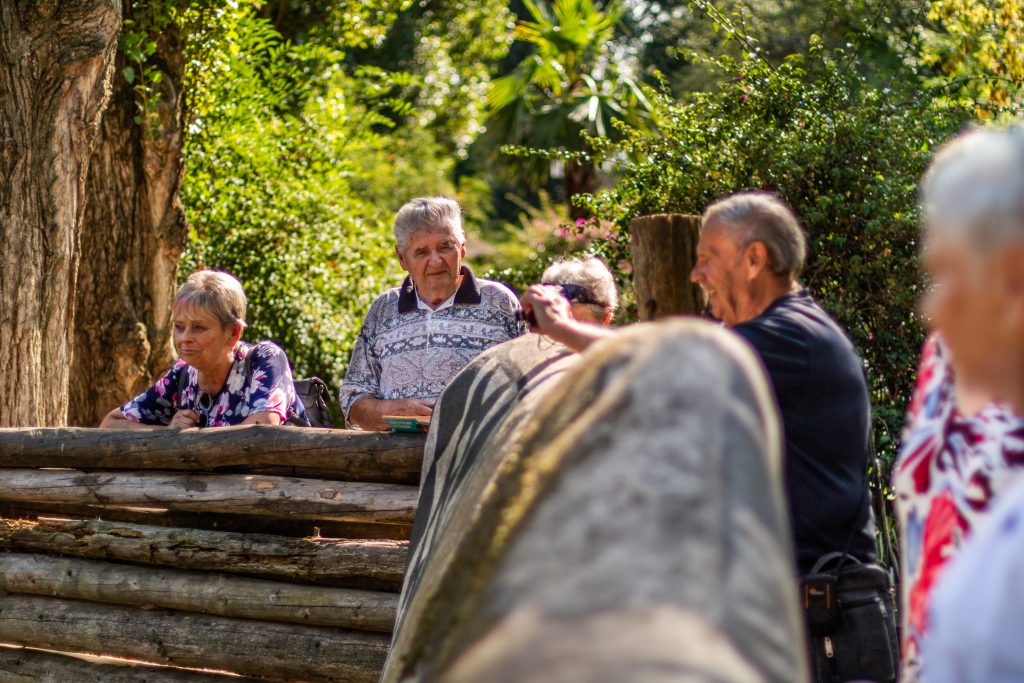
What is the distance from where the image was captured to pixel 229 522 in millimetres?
4762

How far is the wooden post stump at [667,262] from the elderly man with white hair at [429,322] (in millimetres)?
1033

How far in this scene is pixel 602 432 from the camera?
148 centimetres

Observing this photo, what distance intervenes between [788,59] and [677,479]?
5.70 metres

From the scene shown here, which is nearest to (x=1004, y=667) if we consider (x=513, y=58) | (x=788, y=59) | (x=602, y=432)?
(x=602, y=432)

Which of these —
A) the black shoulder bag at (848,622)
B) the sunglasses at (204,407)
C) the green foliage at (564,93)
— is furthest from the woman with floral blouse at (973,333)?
the green foliage at (564,93)

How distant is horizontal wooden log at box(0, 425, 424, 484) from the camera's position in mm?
4270

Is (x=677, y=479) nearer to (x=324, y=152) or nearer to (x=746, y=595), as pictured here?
(x=746, y=595)

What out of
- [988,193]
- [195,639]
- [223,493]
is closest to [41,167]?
[223,493]

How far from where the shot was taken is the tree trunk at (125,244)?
738cm

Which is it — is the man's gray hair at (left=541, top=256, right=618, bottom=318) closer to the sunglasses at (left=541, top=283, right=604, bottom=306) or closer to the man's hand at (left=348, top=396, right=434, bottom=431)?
the sunglasses at (left=541, top=283, right=604, bottom=306)

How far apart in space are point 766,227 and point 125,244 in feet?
18.3

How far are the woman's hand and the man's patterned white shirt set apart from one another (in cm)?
71

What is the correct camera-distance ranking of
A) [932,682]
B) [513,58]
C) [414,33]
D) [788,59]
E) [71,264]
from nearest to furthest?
[932,682] < [71,264] < [788,59] < [414,33] < [513,58]

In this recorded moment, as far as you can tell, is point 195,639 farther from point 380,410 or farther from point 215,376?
point 380,410
